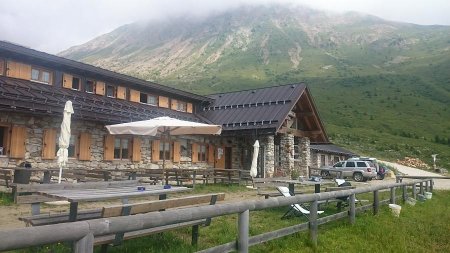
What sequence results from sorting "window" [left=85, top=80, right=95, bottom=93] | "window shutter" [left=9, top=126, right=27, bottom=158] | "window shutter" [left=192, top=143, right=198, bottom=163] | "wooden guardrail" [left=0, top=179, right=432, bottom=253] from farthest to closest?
"window shutter" [left=192, top=143, right=198, bottom=163] → "window" [left=85, top=80, right=95, bottom=93] → "window shutter" [left=9, top=126, right=27, bottom=158] → "wooden guardrail" [left=0, top=179, right=432, bottom=253]

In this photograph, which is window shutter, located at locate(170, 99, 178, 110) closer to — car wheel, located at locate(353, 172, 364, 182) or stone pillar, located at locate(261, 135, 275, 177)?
stone pillar, located at locate(261, 135, 275, 177)

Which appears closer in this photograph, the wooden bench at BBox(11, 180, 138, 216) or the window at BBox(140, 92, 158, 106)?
the wooden bench at BBox(11, 180, 138, 216)

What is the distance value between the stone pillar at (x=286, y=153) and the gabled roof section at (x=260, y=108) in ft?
4.60

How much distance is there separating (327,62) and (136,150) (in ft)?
355

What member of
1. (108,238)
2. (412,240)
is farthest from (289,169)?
(108,238)

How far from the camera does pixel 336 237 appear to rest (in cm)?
A: 646

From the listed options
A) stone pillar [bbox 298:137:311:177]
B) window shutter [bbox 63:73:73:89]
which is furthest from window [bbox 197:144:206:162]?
window shutter [bbox 63:73:73:89]

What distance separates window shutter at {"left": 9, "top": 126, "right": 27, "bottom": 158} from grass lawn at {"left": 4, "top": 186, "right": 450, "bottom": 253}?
31.5 feet

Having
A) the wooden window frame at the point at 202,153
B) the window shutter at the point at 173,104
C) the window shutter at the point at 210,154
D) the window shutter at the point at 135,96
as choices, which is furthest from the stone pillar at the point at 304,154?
the window shutter at the point at 135,96

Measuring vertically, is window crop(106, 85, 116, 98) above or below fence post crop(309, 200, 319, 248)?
above

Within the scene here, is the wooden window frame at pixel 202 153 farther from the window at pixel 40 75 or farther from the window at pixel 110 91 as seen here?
the window at pixel 40 75

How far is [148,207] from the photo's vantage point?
15.4 feet

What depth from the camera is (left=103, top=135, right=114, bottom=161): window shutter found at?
17438 millimetres

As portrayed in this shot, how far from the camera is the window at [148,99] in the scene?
2232 cm
